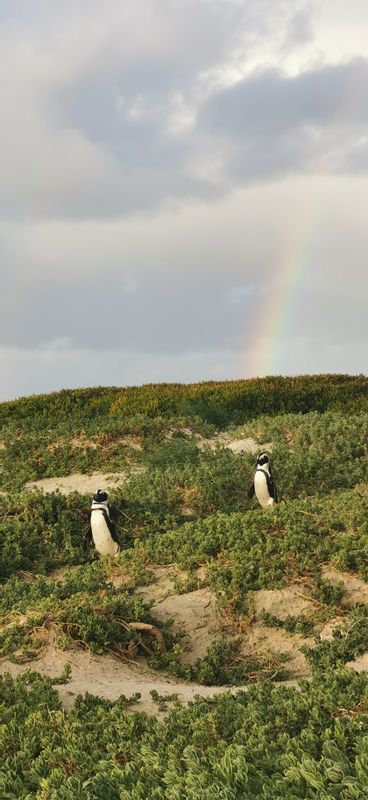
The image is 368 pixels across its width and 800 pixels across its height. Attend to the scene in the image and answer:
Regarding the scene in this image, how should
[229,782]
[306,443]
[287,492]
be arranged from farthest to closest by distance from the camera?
[306,443] → [287,492] → [229,782]

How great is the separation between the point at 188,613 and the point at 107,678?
221 cm

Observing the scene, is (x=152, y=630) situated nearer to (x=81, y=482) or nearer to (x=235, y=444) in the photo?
(x=81, y=482)

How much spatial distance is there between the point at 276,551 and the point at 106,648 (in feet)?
10.7

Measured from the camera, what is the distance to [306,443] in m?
21.0

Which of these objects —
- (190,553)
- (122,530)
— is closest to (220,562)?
(190,553)

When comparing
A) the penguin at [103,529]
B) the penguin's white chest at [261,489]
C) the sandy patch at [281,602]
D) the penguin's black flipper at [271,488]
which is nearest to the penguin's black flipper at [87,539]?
the penguin at [103,529]

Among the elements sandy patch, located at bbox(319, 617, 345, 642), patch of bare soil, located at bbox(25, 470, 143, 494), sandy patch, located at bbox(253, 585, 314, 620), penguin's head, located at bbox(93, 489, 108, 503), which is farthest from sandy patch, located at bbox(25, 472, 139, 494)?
sandy patch, located at bbox(319, 617, 345, 642)

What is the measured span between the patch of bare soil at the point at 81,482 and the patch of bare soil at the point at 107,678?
10.5 meters

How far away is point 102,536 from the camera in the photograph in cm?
1502

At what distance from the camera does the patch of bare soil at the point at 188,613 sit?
404 inches

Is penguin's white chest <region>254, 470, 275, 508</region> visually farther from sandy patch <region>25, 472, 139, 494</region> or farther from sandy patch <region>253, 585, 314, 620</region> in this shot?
sandy patch <region>253, 585, 314, 620</region>

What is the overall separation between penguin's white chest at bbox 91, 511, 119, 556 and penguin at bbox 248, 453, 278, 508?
119 inches

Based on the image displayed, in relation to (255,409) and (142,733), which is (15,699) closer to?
(142,733)

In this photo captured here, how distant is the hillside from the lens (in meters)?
6.13
